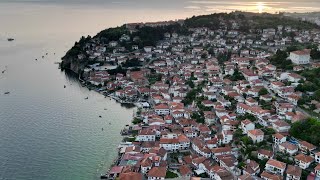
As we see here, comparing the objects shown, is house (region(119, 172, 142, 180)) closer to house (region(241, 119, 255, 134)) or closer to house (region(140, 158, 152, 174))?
house (region(140, 158, 152, 174))

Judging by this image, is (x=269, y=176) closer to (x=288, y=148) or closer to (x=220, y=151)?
(x=288, y=148)

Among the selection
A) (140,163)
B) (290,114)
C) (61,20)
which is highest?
(61,20)

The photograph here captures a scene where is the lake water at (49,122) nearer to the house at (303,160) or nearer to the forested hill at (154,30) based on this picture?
the forested hill at (154,30)

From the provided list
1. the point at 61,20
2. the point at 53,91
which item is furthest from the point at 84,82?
the point at 61,20

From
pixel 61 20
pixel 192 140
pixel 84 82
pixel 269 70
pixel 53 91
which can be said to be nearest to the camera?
pixel 192 140

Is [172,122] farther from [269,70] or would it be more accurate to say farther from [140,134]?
[269,70]

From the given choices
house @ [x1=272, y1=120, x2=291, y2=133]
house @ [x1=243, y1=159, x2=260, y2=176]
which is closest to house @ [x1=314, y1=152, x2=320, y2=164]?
house @ [x1=243, y1=159, x2=260, y2=176]
